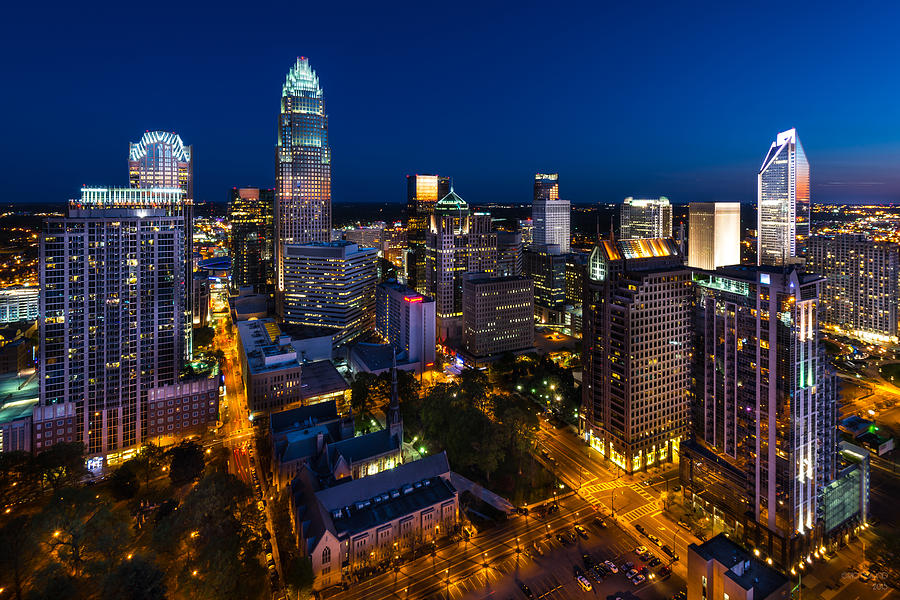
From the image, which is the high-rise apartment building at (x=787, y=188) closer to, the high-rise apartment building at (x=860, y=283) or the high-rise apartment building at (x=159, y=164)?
the high-rise apartment building at (x=860, y=283)

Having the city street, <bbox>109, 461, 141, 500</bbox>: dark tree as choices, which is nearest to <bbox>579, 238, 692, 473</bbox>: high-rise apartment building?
the city street

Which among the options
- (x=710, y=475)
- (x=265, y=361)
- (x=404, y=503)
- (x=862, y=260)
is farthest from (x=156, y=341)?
(x=862, y=260)

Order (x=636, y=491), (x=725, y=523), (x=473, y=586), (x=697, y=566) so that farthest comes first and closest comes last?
(x=636, y=491), (x=725, y=523), (x=473, y=586), (x=697, y=566)

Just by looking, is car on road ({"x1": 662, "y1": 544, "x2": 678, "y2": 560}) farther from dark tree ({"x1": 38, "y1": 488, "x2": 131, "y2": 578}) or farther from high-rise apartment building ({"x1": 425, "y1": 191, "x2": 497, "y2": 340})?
high-rise apartment building ({"x1": 425, "y1": 191, "x2": 497, "y2": 340})

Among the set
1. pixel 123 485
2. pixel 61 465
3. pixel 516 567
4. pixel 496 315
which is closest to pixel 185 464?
pixel 123 485

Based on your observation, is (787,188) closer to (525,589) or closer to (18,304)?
(525,589)

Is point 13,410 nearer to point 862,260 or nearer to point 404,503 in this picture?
point 404,503
